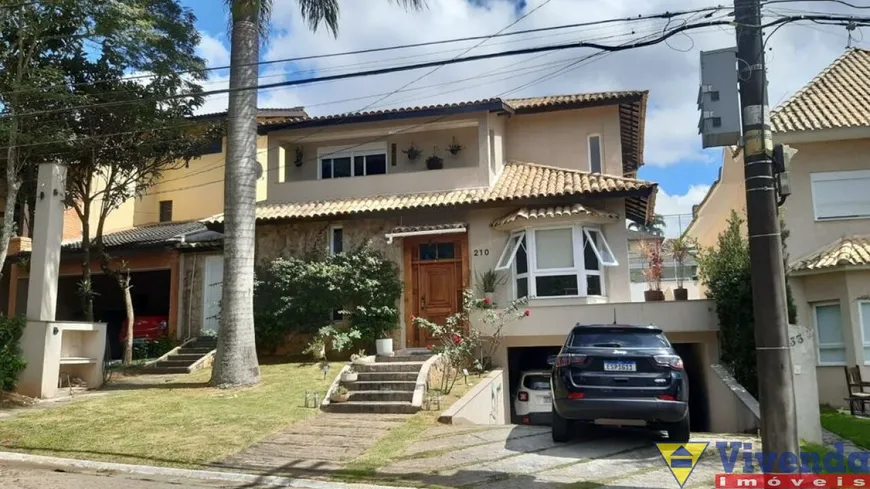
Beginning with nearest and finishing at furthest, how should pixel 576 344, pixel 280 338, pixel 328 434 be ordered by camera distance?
pixel 576 344 → pixel 328 434 → pixel 280 338

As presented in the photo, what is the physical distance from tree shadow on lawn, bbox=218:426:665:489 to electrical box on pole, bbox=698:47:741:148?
390 cm

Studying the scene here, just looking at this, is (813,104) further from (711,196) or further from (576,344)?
(576,344)

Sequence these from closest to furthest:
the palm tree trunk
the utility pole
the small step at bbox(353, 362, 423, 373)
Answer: the utility pole → the palm tree trunk → the small step at bbox(353, 362, 423, 373)

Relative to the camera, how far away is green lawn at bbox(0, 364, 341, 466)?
9.36 metres

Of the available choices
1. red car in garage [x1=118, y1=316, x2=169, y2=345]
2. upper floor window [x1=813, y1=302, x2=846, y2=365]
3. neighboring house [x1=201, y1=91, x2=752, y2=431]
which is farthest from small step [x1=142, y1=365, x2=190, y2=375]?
upper floor window [x1=813, y1=302, x2=846, y2=365]

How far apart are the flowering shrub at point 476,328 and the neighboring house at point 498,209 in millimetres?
375

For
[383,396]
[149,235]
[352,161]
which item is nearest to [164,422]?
[383,396]

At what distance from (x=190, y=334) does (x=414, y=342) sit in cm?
712

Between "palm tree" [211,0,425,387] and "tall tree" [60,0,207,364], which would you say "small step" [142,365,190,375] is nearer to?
"tall tree" [60,0,207,364]

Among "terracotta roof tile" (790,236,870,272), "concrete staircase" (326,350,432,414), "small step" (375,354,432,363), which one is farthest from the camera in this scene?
"terracotta roof tile" (790,236,870,272)

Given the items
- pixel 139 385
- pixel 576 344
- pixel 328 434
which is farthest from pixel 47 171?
pixel 576 344

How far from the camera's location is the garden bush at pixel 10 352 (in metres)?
12.8

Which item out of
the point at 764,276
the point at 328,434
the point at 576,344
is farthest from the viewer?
the point at 328,434

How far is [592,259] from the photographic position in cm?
1648
